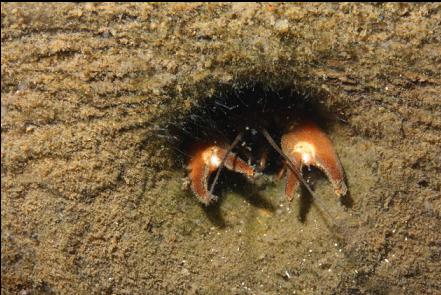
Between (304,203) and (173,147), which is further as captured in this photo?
(304,203)

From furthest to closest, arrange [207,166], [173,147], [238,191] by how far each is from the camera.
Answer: [238,191] → [207,166] → [173,147]

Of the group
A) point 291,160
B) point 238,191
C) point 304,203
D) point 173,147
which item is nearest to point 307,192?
point 304,203

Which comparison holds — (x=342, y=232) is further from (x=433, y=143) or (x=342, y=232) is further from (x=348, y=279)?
(x=433, y=143)

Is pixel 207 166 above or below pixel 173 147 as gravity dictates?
below

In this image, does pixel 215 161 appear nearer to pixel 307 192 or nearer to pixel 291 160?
pixel 291 160

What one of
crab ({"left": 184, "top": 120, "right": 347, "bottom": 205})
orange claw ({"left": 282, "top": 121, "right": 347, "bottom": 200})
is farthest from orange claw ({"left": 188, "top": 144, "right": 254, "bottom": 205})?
orange claw ({"left": 282, "top": 121, "right": 347, "bottom": 200})
